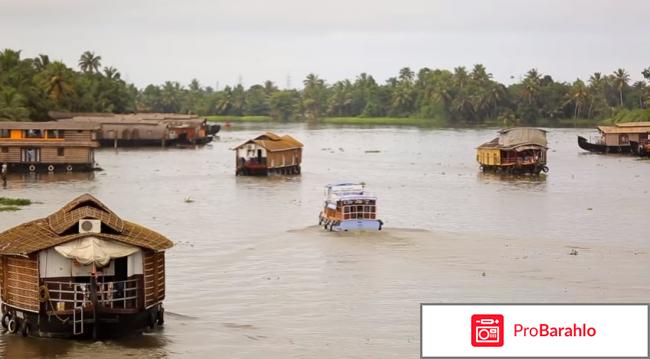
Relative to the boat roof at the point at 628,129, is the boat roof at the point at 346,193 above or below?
below

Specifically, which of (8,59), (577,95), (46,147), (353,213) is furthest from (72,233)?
(577,95)

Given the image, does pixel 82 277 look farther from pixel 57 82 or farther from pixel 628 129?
pixel 57 82

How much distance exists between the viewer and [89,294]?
2234 cm

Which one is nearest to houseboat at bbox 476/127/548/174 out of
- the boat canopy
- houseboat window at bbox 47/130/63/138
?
houseboat window at bbox 47/130/63/138

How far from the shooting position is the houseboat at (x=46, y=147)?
221 ft

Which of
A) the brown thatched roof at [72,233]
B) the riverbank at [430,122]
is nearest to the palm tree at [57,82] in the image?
the riverbank at [430,122]

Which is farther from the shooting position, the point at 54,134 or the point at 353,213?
the point at 54,134

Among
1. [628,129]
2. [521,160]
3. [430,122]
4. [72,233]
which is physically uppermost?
[430,122]

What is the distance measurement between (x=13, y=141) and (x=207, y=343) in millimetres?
46974

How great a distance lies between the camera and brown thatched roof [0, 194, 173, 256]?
22531 mm

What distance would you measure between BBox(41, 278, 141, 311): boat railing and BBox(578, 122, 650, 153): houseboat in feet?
248

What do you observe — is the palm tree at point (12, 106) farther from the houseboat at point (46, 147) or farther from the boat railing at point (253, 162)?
the boat railing at point (253, 162)

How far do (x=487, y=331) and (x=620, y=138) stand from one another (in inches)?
3285

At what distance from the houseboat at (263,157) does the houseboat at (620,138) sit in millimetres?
36200
